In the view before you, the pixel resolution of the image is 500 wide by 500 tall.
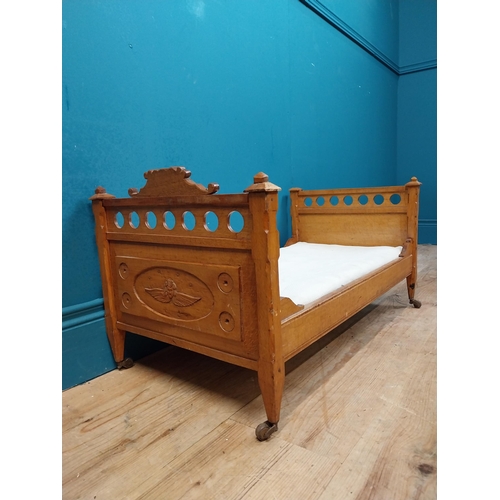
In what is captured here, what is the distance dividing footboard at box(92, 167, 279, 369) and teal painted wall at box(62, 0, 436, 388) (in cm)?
10

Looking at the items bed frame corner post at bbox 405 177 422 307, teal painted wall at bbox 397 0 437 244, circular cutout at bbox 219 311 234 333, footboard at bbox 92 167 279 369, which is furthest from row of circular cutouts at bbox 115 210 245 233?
teal painted wall at bbox 397 0 437 244

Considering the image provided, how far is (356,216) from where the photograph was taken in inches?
97.5

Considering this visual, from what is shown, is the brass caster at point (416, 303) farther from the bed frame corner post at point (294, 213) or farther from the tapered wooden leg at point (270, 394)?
the tapered wooden leg at point (270, 394)

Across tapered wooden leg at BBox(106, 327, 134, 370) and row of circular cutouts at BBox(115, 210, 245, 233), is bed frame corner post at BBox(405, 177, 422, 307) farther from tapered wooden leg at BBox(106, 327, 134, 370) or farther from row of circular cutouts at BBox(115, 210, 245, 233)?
tapered wooden leg at BBox(106, 327, 134, 370)

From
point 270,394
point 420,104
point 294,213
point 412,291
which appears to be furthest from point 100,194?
point 420,104

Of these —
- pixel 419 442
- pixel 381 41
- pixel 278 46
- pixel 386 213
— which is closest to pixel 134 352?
pixel 419 442

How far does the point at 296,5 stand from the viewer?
109 inches

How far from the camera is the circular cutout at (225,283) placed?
1185mm

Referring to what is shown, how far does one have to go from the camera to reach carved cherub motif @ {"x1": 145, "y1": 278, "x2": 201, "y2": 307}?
4.32 feet

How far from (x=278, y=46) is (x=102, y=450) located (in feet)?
8.01

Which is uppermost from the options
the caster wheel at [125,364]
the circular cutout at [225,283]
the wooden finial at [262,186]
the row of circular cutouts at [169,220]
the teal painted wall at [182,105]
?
the teal painted wall at [182,105]

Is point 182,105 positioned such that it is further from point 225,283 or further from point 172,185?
point 225,283

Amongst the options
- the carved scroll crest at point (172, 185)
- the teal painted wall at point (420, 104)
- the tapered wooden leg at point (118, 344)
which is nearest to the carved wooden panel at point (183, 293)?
the tapered wooden leg at point (118, 344)

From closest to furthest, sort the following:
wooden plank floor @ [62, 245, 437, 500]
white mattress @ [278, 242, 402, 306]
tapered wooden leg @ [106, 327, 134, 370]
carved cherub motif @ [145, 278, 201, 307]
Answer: wooden plank floor @ [62, 245, 437, 500], carved cherub motif @ [145, 278, 201, 307], white mattress @ [278, 242, 402, 306], tapered wooden leg @ [106, 327, 134, 370]
